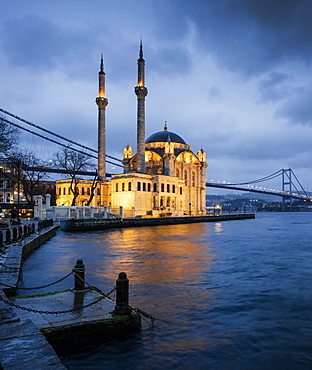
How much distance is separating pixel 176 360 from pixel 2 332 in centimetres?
297

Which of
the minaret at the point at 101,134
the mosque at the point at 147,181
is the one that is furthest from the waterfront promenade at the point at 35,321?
the minaret at the point at 101,134

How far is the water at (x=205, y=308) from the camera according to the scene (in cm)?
597

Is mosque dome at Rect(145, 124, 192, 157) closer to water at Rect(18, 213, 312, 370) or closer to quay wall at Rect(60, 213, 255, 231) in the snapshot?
quay wall at Rect(60, 213, 255, 231)

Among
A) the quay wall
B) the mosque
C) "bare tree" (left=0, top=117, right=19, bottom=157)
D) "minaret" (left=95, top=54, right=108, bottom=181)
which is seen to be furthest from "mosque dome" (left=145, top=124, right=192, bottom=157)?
"bare tree" (left=0, top=117, right=19, bottom=157)

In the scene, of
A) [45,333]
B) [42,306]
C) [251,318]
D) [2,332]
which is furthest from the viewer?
[251,318]

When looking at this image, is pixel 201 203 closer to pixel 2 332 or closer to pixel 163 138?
pixel 163 138

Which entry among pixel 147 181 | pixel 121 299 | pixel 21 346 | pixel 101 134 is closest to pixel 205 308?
pixel 121 299

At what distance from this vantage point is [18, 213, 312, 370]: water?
597cm

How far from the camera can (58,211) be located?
1580 inches

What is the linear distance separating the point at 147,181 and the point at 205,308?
49.4 m

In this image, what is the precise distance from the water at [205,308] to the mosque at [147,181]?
37.5 metres

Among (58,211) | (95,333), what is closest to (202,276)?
(95,333)

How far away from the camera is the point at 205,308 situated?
8977 mm

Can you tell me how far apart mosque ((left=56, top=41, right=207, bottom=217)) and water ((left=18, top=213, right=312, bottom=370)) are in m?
37.5
